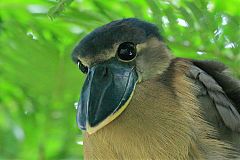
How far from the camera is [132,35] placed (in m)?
2.79

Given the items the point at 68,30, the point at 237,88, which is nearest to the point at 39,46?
the point at 68,30

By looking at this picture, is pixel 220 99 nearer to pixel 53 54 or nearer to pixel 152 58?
pixel 152 58

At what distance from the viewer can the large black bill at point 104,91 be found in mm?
2557

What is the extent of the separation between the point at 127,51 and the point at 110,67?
0.10 meters

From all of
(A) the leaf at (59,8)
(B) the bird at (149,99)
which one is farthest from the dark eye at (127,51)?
(A) the leaf at (59,8)

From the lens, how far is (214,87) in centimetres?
282

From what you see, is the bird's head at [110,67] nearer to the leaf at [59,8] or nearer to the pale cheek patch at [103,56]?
the pale cheek patch at [103,56]

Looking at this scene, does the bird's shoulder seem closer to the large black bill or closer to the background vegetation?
the background vegetation

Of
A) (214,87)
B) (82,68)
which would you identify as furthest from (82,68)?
(214,87)

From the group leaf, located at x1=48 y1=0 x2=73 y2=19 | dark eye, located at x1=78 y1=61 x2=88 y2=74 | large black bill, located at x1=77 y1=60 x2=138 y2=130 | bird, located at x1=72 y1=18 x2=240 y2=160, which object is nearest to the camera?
leaf, located at x1=48 y1=0 x2=73 y2=19

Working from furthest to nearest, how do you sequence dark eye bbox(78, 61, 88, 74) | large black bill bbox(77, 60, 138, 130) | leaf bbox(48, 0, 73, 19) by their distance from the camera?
dark eye bbox(78, 61, 88, 74)
large black bill bbox(77, 60, 138, 130)
leaf bbox(48, 0, 73, 19)

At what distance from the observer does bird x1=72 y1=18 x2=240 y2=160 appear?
105 inches

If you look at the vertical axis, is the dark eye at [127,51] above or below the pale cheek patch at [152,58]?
above

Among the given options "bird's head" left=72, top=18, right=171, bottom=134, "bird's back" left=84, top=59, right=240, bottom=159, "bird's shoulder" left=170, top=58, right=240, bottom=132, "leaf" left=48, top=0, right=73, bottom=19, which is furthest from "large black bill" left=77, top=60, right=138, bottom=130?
"leaf" left=48, top=0, right=73, bottom=19
